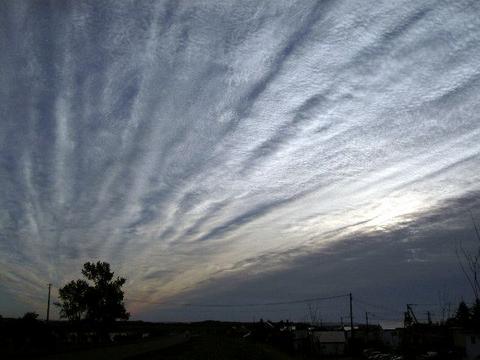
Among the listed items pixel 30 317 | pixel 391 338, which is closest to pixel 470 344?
pixel 391 338

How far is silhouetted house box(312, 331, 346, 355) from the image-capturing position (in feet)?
293

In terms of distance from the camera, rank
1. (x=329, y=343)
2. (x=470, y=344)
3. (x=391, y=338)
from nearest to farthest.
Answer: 1. (x=470, y=344)
2. (x=329, y=343)
3. (x=391, y=338)

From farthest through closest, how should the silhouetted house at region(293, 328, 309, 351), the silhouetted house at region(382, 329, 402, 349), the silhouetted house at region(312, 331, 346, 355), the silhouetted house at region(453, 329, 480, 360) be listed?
the silhouetted house at region(382, 329, 402, 349) < the silhouetted house at region(293, 328, 309, 351) < the silhouetted house at region(312, 331, 346, 355) < the silhouetted house at region(453, 329, 480, 360)

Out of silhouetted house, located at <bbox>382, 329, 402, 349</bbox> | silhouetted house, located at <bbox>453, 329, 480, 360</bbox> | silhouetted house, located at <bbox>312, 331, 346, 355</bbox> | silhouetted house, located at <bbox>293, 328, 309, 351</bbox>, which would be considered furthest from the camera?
silhouetted house, located at <bbox>382, 329, 402, 349</bbox>

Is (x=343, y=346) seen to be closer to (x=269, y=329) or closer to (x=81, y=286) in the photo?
(x=269, y=329)

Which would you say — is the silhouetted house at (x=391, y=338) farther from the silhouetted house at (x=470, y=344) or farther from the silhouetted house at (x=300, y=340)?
the silhouetted house at (x=470, y=344)

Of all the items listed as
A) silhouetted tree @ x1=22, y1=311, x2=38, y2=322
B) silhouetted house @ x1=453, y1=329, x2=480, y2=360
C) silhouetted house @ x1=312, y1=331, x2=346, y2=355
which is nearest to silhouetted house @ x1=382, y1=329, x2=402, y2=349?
silhouetted house @ x1=312, y1=331, x2=346, y2=355

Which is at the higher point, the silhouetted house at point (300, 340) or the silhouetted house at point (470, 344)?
the silhouetted house at point (470, 344)

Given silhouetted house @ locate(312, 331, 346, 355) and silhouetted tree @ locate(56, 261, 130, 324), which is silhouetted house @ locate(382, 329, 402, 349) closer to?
silhouetted house @ locate(312, 331, 346, 355)

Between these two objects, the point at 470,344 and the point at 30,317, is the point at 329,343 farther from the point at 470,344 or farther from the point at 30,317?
the point at 30,317

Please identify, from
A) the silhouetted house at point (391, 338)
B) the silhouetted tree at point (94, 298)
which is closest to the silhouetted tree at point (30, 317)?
the silhouetted tree at point (94, 298)

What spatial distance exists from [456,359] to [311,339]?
34268 millimetres

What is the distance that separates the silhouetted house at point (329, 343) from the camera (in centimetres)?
8920

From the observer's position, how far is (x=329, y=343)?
90.0 m
